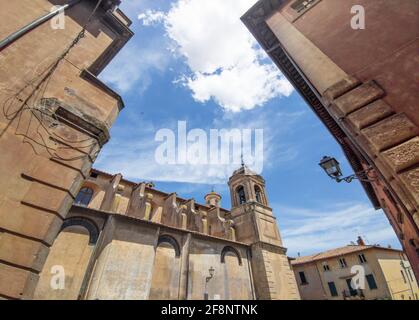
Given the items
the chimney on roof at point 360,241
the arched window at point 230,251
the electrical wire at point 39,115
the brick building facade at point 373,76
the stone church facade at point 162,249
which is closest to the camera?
the brick building facade at point 373,76

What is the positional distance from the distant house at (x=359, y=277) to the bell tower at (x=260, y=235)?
50.4 ft

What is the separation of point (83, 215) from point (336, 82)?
13.5 m

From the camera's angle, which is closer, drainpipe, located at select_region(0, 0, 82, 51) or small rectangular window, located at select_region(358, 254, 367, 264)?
drainpipe, located at select_region(0, 0, 82, 51)

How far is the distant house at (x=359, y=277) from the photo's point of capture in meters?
26.9

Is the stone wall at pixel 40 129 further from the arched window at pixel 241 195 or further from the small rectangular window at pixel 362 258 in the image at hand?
the small rectangular window at pixel 362 258

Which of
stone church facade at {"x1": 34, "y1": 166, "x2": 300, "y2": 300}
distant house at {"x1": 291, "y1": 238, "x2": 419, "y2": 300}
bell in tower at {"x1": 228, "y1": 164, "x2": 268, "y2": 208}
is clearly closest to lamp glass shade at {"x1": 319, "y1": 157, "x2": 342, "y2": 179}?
stone church facade at {"x1": 34, "y1": 166, "x2": 300, "y2": 300}

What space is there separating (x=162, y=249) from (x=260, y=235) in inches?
368

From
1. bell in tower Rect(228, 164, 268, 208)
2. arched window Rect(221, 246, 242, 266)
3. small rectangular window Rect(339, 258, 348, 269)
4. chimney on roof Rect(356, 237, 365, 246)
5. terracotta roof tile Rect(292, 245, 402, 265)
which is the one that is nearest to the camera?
arched window Rect(221, 246, 242, 266)

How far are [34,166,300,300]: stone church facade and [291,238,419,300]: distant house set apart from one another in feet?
52.9

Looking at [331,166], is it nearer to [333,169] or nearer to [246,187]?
[333,169]

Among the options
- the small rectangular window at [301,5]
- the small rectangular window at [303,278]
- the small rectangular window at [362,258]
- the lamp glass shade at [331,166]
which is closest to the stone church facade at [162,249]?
the lamp glass shade at [331,166]

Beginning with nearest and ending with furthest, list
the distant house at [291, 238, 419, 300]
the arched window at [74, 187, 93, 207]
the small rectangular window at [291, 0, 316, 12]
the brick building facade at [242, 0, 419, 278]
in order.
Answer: the brick building facade at [242, 0, 419, 278]
the small rectangular window at [291, 0, 316, 12]
the arched window at [74, 187, 93, 207]
the distant house at [291, 238, 419, 300]

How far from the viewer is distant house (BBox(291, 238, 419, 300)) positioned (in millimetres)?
26906

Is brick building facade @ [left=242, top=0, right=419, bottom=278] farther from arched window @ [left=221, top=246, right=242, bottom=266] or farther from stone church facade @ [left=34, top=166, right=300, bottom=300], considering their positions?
arched window @ [left=221, top=246, right=242, bottom=266]
